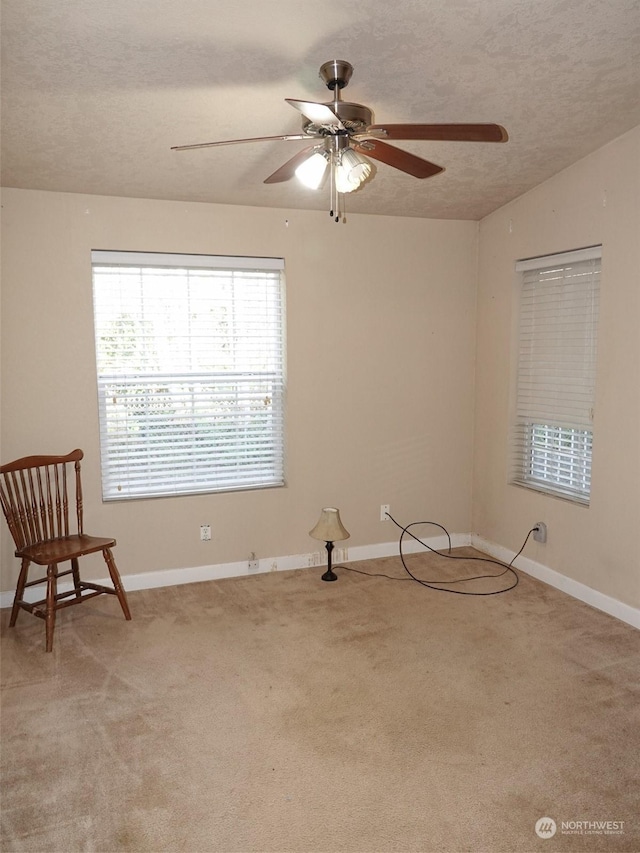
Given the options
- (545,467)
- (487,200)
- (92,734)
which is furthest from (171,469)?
(487,200)

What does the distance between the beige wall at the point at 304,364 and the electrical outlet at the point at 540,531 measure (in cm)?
73

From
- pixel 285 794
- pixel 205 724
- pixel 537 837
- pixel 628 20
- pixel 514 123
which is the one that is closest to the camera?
pixel 537 837

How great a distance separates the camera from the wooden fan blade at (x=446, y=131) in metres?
1.94

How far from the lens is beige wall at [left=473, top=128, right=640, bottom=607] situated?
321cm

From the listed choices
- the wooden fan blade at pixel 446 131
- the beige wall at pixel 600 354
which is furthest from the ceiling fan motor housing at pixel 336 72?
the beige wall at pixel 600 354

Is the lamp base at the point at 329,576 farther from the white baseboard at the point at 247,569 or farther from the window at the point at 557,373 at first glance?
the window at the point at 557,373

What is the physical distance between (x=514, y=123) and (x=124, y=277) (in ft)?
7.80

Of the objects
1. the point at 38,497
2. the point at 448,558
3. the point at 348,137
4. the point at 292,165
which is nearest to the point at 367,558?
the point at 448,558

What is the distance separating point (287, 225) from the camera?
3.94m

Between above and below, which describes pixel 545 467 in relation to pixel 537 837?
above

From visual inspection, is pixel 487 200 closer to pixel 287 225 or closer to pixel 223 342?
pixel 287 225

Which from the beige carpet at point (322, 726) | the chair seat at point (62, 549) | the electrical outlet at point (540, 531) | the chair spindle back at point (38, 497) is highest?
the chair spindle back at point (38, 497)

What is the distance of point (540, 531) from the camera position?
392 cm

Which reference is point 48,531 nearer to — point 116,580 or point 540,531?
point 116,580
